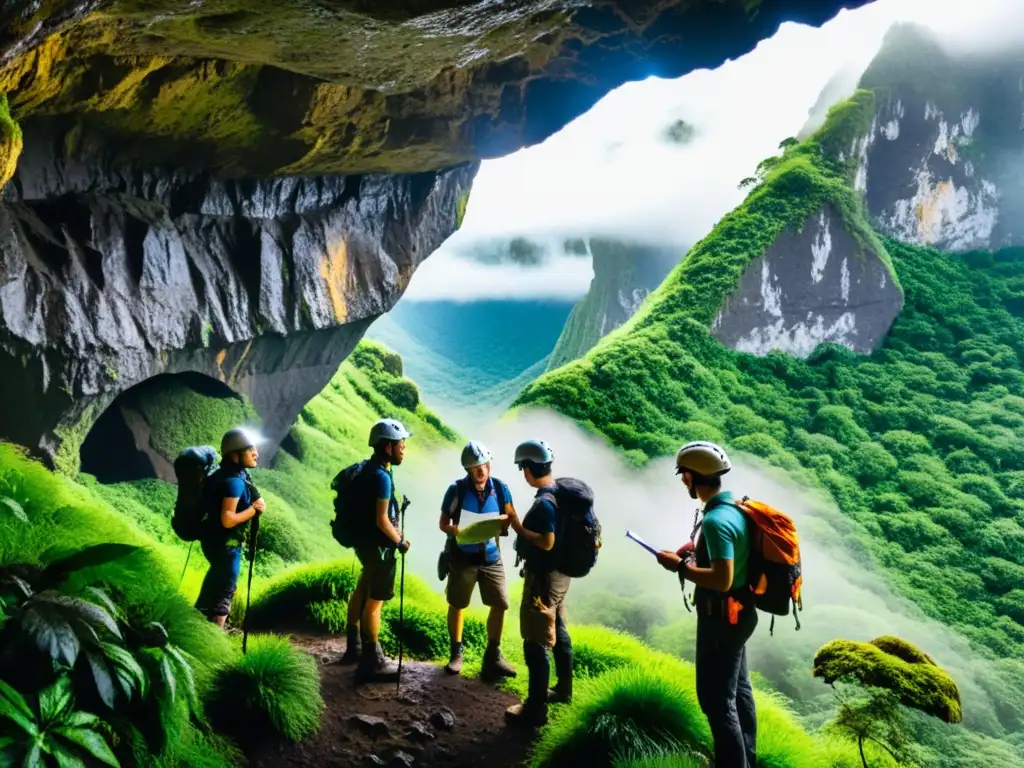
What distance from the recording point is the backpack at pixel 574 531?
6242 millimetres

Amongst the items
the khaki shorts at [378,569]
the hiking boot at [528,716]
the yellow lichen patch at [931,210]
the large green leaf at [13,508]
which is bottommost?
the hiking boot at [528,716]

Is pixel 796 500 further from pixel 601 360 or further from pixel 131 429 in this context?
pixel 131 429

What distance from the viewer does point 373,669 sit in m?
7.19

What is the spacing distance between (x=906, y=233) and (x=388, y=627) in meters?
43.7

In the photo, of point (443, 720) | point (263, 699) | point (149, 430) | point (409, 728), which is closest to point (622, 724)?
Result: point (443, 720)

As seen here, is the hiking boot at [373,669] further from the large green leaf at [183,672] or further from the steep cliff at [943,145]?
the steep cliff at [943,145]

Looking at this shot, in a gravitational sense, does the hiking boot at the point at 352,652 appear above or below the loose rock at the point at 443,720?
below

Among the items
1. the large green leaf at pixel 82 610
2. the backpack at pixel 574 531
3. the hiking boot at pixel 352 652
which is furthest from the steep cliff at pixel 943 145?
the large green leaf at pixel 82 610

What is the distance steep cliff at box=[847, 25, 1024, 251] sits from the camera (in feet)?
138

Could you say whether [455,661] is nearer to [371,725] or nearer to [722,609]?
[371,725]

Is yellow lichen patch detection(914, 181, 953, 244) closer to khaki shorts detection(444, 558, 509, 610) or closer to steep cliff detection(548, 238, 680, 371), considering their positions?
steep cliff detection(548, 238, 680, 371)

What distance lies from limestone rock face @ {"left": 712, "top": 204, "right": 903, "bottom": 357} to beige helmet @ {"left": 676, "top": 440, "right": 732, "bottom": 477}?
29.8 meters

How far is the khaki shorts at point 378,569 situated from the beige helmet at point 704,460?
3.23 m

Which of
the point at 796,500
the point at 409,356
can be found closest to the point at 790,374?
the point at 796,500
